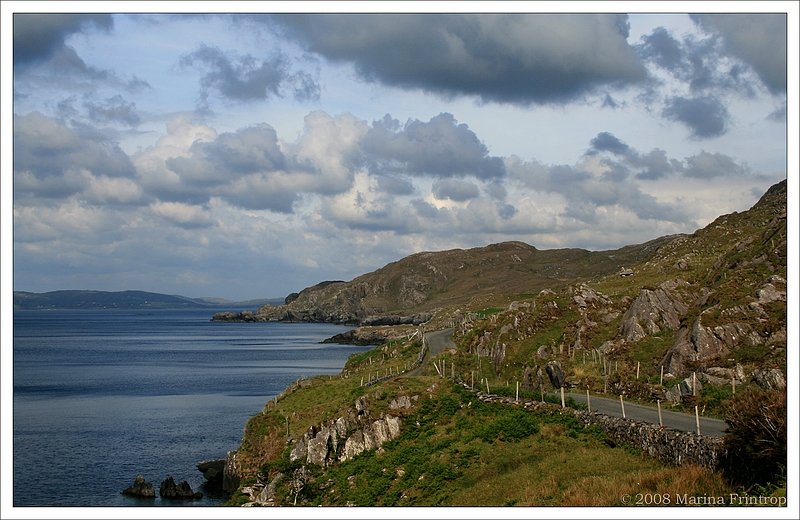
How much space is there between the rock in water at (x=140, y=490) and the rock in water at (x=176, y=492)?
812 millimetres

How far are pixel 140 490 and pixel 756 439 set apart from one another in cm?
4767

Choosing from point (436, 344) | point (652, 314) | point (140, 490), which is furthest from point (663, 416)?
point (436, 344)

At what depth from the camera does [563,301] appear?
234ft

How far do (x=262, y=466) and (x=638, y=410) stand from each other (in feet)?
87.3

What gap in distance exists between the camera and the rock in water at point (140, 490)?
176 feet

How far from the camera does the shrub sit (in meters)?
21.8

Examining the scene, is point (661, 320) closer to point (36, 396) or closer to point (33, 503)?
point (33, 503)

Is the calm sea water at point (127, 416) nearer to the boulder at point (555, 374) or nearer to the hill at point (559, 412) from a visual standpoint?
the hill at point (559, 412)

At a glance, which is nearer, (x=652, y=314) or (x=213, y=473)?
(x=652, y=314)

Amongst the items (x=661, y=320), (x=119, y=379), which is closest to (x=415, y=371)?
(x=661, y=320)

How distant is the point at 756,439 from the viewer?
2250 cm

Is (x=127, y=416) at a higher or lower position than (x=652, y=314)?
lower

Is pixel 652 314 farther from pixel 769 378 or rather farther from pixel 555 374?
pixel 769 378

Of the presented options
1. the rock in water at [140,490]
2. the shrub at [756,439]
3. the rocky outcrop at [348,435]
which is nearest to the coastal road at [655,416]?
the shrub at [756,439]
